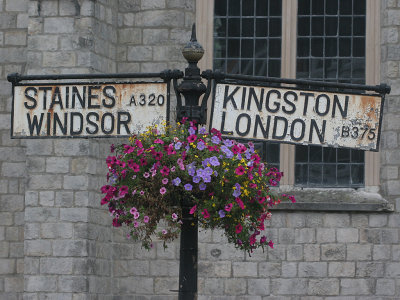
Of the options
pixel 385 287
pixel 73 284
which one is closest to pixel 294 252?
pixel 385 287

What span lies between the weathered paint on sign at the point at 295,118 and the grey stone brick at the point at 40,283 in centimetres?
620

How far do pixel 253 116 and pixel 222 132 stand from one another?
24cm

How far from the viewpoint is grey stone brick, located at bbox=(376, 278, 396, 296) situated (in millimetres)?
12625

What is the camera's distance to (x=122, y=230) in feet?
43.0

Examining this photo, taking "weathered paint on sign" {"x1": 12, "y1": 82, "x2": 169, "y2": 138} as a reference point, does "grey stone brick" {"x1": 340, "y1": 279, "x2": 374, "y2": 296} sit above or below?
below

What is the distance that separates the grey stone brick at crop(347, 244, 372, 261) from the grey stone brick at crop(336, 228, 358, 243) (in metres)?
0.08

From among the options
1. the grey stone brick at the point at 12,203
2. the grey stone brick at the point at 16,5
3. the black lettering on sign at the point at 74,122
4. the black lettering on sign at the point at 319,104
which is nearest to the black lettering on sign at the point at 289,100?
the black lettering on sign at the point at 319,104

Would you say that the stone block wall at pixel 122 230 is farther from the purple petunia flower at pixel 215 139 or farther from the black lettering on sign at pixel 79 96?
the purple petunia flower at pixel 215 139

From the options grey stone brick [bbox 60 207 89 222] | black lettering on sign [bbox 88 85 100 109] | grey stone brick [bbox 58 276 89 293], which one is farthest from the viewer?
grey stone brick [bbox 60 207 89 222]

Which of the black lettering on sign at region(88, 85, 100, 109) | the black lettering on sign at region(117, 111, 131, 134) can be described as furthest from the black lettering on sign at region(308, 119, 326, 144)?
the black lettering on sign at region(88, 85, 100, 109)

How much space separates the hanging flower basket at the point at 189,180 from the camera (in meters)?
6.62

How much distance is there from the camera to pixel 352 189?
513 inches

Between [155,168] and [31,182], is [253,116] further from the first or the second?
[31,182]

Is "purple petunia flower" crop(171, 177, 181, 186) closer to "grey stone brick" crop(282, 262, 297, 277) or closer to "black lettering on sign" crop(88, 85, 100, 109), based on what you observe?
"black lettering on sign" crop(88, 85, 100, 109)
